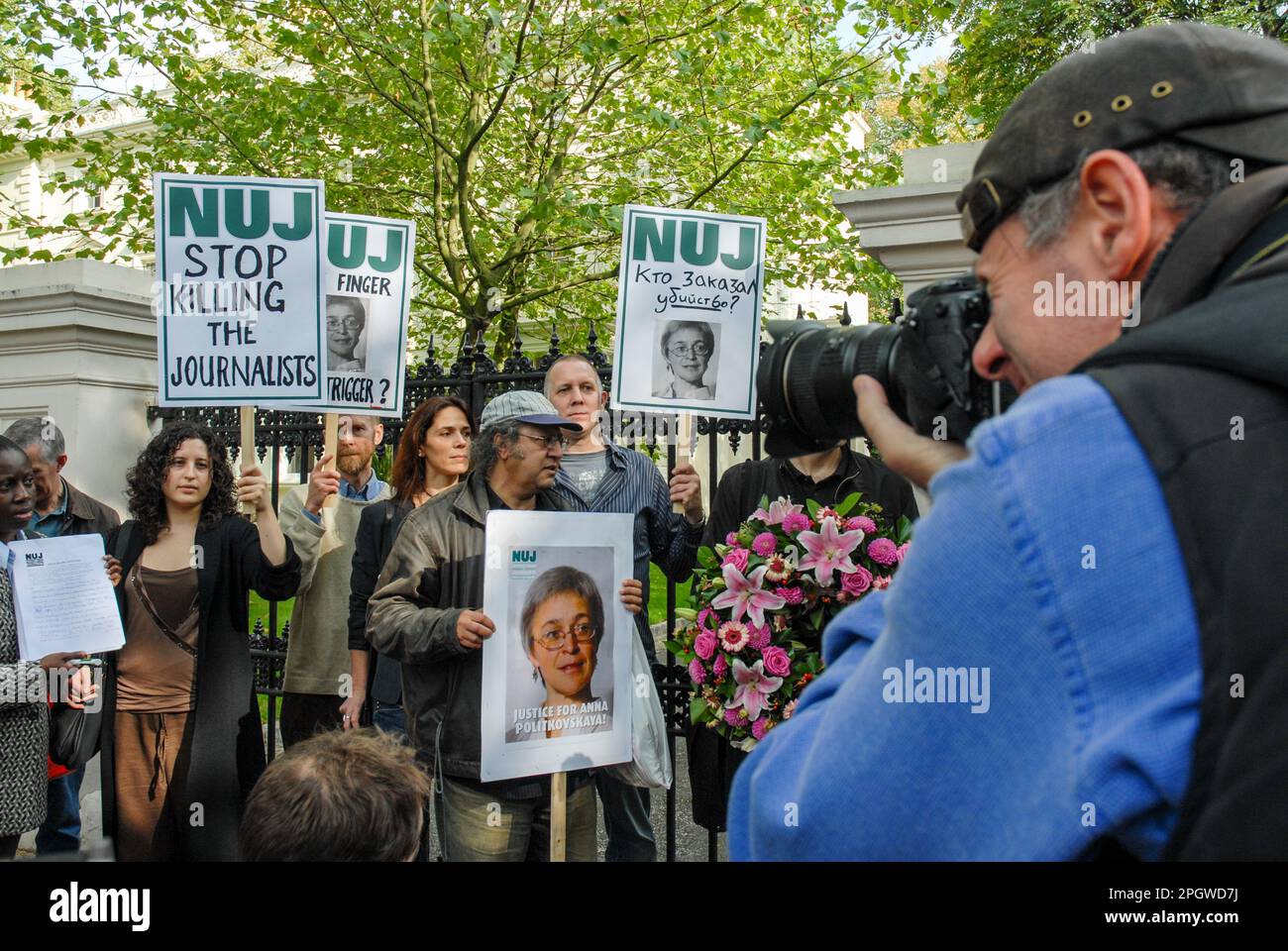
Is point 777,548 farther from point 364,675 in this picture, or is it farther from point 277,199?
point 277,199

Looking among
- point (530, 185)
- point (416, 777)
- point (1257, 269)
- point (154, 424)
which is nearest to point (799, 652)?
point (416, 777)

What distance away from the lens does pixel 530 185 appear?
A: 444 inches

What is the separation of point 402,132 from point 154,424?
201 inches

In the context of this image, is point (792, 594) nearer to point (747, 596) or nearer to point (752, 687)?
point (747, 596)

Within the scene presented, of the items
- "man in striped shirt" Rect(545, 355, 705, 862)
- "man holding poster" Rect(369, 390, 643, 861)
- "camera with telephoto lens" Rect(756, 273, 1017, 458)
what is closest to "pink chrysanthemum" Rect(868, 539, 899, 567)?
"man holding poster" Rect(369, 390, 643, 861)

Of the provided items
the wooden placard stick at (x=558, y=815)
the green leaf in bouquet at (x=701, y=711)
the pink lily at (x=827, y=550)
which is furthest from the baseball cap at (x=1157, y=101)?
the wooden placard stick at (x=558, y=815)

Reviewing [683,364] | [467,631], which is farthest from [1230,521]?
[683,364]

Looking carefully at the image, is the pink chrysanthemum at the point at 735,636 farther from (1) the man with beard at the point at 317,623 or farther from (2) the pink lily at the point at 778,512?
(1) the man with beard at the point at 317,623

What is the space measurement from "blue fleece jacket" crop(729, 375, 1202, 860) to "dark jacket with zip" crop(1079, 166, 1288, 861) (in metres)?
0.01

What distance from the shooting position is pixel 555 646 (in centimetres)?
355

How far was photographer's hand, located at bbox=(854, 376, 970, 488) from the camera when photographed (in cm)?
120

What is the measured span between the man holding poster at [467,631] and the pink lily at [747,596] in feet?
1.57

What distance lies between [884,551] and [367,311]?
2.62 m

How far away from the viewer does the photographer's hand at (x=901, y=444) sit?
3.93 ft
